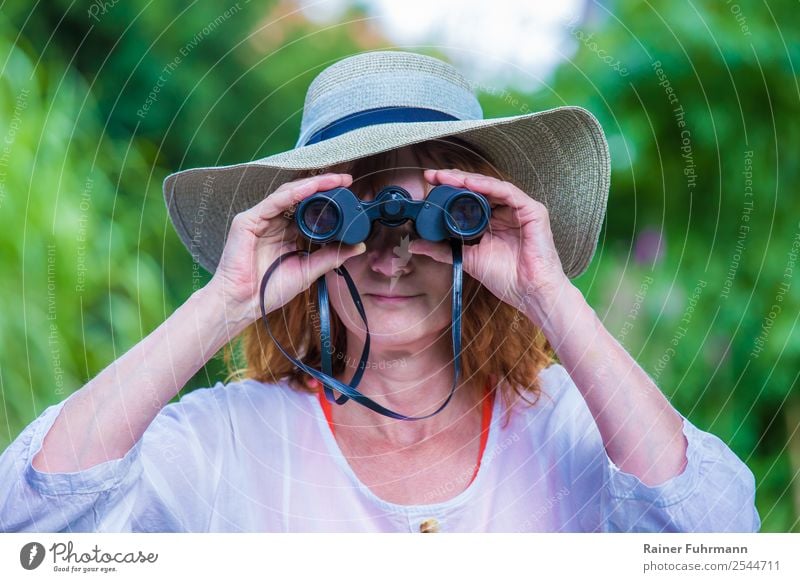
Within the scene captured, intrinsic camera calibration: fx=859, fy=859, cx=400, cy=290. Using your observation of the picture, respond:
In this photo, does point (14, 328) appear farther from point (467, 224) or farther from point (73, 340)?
point (467, 224)

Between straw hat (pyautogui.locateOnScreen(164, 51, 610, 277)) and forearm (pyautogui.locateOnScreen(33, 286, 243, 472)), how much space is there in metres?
0.20

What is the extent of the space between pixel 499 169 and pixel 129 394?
1.77 ft

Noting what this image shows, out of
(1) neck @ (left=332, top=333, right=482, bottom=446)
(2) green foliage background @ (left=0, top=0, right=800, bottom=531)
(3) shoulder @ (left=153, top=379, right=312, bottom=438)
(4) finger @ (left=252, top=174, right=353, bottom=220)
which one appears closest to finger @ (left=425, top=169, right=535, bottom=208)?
(4) finger @ (left=252, top=174, right=353, bottom=220)

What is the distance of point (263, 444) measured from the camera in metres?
1.11

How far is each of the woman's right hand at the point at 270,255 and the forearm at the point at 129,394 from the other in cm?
4

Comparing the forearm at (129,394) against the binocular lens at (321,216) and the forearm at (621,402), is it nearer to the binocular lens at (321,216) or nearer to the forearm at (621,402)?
the binocular lens at (321,216)

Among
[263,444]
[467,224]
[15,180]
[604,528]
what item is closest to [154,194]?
[15,180]

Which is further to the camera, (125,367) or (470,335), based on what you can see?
(470,335)

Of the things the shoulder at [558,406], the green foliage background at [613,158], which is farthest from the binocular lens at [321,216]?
the green foliage background at [613,158]

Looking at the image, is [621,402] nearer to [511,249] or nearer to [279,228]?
[511,249]

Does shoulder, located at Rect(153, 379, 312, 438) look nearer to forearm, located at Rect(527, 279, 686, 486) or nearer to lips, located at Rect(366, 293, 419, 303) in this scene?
lips, located at Rect(366, 293, 419, 303)

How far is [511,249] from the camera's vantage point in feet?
3.42

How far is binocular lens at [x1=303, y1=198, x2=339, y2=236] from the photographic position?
97cm
